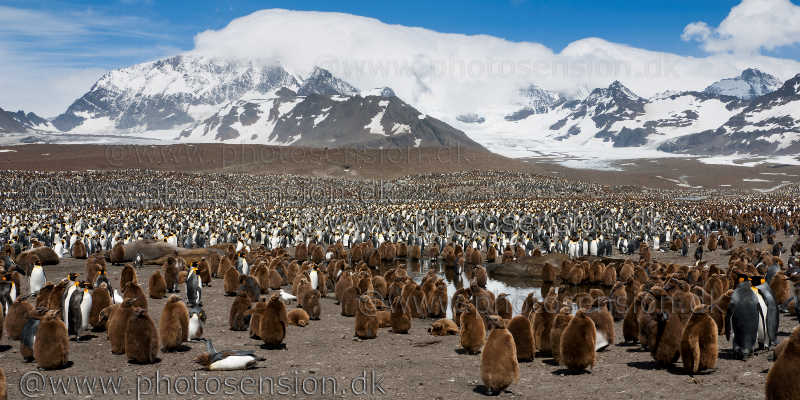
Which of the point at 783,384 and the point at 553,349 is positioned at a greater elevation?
the point at 783,384

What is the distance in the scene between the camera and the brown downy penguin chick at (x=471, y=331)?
10047 mm

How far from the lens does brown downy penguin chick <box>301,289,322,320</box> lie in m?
A: 13.6

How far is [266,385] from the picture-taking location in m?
8.07

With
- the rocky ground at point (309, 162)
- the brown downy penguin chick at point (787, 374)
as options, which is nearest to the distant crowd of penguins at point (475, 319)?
the brown downy penguin chick at point (787, 374)

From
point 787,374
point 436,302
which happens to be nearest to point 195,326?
point 436,302

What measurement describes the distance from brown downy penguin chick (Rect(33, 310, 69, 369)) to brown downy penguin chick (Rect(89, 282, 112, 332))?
2389 millimetres

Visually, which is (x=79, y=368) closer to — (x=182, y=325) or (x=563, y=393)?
(x=182, y=325)

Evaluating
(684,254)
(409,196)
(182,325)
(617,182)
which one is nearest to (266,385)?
(182,325)

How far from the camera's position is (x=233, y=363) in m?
8.65

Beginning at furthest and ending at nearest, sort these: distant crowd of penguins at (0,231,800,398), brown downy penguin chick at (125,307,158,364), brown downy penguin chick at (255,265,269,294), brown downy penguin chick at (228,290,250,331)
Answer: brown downy penguin chick at (255,265,269,294)
brown downy penguin chick at (228,290,250,331)
brown downy penguin chick at (125,307,158,364)
distant crowd of penguins at (0,231,800,398)

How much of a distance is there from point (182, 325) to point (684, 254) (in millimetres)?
24657

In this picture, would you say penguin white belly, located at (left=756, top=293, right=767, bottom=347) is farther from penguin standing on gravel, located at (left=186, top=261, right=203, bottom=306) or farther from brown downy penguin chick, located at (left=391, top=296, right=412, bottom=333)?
penguin standing on gravel, located at (left=186, top=261, right=203, bottom=306)

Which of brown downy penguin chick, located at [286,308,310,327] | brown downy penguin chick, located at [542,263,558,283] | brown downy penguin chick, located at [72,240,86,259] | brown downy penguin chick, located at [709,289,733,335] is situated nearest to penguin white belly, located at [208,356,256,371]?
brown downy penguin chick, located at [286,308,310,327]

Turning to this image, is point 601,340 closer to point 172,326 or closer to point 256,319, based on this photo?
point 256,319
